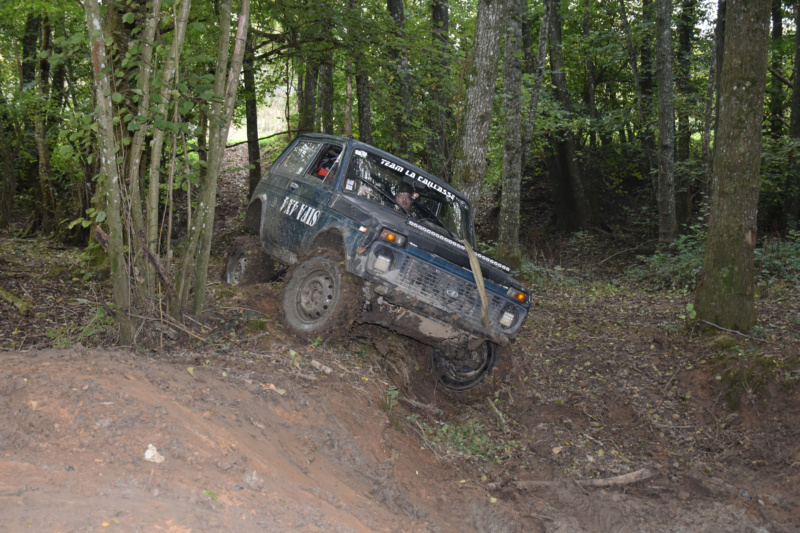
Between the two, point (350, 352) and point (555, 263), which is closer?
point (350, 352)

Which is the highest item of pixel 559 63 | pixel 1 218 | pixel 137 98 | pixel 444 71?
pixel 559 63

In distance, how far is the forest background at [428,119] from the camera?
507 cm

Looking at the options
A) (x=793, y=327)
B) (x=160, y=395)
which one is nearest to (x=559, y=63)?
(x=793, y=327)

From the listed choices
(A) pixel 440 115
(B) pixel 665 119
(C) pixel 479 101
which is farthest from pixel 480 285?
(B) pixel 665 119

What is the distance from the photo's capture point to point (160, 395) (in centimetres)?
377

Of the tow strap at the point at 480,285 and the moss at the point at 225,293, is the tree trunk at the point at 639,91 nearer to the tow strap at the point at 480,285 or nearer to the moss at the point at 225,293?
the tow strap at the point at 480,285

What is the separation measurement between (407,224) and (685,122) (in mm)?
16454

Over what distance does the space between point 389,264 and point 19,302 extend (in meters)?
4.53

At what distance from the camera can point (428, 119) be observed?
1300cm

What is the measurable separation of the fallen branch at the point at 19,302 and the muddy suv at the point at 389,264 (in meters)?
2.77

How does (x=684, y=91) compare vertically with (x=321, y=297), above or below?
above

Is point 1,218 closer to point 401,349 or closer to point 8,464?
point 401,349

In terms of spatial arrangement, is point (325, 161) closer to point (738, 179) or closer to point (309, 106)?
point (738, 179)

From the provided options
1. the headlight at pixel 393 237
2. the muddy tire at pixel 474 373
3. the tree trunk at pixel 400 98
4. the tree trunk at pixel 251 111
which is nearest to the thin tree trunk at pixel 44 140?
the tree trunk at pixel 251 111
